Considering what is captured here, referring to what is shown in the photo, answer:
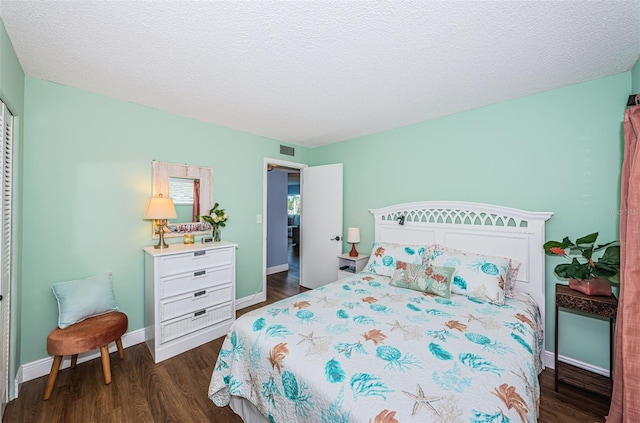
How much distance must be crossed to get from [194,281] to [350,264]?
204 centimetres

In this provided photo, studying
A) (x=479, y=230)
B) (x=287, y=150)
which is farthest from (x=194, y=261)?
(x=479, y=230)

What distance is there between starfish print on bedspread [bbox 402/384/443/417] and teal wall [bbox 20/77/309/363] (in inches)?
112

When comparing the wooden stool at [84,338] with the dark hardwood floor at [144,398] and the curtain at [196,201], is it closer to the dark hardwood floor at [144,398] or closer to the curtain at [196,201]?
the dark hardwood floor at [144,398]

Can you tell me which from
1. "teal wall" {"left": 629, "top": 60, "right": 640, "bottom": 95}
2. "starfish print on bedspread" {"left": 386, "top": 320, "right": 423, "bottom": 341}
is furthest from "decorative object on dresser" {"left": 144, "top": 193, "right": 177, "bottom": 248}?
"teal wall" {"left": 629, "top": 60, "right": 640, "bottom": 95}

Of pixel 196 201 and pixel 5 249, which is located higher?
pixel 196 201

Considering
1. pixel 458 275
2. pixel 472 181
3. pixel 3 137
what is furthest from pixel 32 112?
pixel 472 181

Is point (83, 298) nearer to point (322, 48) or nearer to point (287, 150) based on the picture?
point (322, 48)

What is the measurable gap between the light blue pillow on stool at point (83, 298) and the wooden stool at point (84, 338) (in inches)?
2.5

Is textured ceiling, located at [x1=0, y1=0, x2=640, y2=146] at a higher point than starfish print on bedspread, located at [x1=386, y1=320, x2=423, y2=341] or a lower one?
higher

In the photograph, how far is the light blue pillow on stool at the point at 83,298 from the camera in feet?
6.86

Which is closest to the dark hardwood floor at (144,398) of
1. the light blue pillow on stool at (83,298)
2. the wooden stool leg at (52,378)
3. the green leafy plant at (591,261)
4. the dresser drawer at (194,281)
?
the wooden stool leg at (52,378)

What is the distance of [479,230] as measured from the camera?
2635mm

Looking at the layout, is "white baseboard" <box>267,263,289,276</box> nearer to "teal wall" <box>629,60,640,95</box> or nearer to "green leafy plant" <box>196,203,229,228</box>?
"green leafy plant" <box>196,203,229,228</box>

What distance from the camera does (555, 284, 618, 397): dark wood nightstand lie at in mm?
1814
